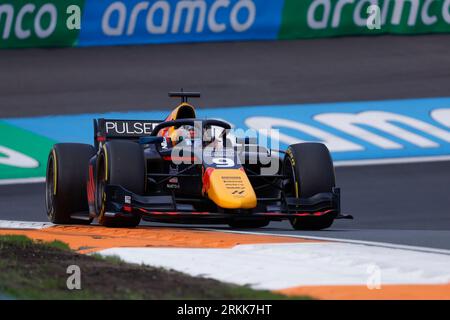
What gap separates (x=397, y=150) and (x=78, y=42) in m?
7.46

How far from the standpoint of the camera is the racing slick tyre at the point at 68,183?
1282 centimetres

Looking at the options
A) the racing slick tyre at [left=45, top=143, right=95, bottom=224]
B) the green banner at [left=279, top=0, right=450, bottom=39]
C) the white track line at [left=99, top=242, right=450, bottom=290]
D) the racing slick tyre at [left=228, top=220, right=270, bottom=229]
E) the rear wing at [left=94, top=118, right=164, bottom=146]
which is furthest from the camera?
the green banner at [left=279, top=0, right=450, bottom=39]

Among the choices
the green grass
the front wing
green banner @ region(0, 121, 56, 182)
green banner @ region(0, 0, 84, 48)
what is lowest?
the green grass

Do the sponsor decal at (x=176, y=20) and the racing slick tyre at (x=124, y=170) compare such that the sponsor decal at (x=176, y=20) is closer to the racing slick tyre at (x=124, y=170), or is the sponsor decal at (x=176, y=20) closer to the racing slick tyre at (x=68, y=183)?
the racing slick tyre at (x=68, y=183)

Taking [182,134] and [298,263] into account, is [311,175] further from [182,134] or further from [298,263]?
[298,263]

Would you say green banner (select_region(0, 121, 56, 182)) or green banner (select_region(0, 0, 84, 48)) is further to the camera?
green banner (select_region(0, 0, 84, 48))

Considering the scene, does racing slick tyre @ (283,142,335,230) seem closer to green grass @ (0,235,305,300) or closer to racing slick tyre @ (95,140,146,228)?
racing slick tyre @ (95,140,146,228)

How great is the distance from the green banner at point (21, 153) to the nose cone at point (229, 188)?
5.60 meters

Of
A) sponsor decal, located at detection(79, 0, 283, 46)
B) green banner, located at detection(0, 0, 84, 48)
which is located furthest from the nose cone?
sponsor decal, located at detection(79, 0, 283, 46)

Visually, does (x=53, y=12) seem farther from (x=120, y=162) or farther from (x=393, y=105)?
(x=120, y=162)

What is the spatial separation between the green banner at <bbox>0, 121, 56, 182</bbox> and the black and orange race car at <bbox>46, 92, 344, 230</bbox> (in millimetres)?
3476

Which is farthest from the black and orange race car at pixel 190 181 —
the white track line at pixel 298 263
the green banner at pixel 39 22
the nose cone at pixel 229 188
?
the green banner at pixel 39 22

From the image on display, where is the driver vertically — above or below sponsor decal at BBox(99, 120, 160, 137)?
below

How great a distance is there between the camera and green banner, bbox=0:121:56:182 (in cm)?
1666
